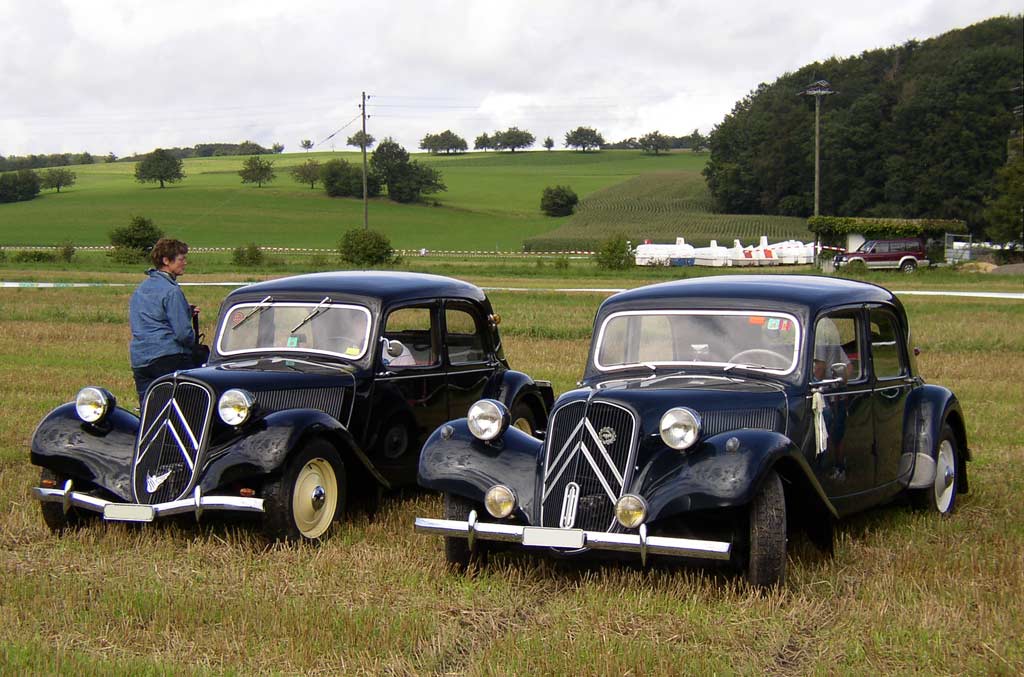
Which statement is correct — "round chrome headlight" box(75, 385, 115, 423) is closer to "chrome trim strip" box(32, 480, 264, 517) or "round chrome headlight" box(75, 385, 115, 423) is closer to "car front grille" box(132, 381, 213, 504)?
"car front grille" box(132, 381, 213, 504)

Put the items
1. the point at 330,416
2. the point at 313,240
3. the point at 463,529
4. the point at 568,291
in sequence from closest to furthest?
the point at 463,529 < the point at 330,416 < the point at 568,291 < the point at 313,240

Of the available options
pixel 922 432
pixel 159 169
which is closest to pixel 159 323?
pixel 922 432

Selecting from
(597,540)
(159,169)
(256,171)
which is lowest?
(597,540)

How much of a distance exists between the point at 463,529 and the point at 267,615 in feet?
3.59

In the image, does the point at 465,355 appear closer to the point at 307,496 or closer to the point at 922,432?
the point at 307,496

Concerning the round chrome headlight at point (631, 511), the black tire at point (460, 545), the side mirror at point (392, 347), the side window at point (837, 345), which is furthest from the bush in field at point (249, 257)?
the round chrome headlight at point (631, 511)

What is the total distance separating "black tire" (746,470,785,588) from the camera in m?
5.61

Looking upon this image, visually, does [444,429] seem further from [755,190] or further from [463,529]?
[755,190]

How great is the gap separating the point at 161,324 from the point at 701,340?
13.0 feet

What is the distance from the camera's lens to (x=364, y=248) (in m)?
47.5

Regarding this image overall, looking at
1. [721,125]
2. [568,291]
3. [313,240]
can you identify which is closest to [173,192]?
[313,240]

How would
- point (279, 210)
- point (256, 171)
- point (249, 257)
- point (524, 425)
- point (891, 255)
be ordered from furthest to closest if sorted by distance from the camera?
point (256, 171) < point (279, 210) < point (891, 255) < point (249, 257) < point (524, 425)

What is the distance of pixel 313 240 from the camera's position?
268 feet

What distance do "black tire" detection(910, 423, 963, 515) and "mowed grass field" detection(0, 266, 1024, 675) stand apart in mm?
180
